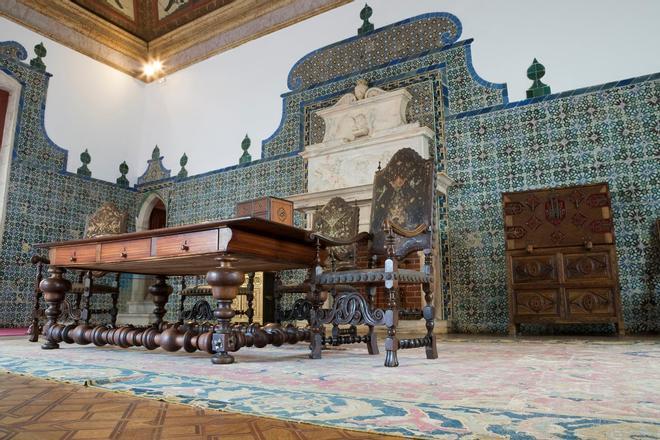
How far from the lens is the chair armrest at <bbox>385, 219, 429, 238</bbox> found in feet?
8.46

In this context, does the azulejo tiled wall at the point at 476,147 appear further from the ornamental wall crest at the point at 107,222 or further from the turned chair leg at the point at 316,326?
the turned chair leg at the point at 316,326

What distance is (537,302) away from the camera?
4.73 m

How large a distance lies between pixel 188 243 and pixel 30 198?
654 cm

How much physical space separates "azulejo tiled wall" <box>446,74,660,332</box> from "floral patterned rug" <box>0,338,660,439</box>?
7.65 ft

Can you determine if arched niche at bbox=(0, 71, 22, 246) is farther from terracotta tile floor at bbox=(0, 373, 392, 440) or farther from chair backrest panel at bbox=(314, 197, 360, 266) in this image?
terracotta tile floor at bbox=(0, 373, 392, 440)

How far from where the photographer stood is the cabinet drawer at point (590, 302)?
4445 mm

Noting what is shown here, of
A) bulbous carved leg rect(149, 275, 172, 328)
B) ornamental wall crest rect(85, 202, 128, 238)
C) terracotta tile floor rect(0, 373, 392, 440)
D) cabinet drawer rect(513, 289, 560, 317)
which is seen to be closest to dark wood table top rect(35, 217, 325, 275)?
bulbous carved leg rect(149, 275, 172, 328)

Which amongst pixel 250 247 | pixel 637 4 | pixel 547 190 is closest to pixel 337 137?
pixel 547 190

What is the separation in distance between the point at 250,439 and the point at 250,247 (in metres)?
1.65

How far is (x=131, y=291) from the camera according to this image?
906cm

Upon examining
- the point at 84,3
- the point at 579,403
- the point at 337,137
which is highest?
the point at 84,3

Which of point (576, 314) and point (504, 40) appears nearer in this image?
point (576, 314)

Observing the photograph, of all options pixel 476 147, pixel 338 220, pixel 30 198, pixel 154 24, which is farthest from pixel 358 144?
pixel 154 24

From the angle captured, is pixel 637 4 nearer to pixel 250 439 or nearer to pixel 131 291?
pixel 250 439
